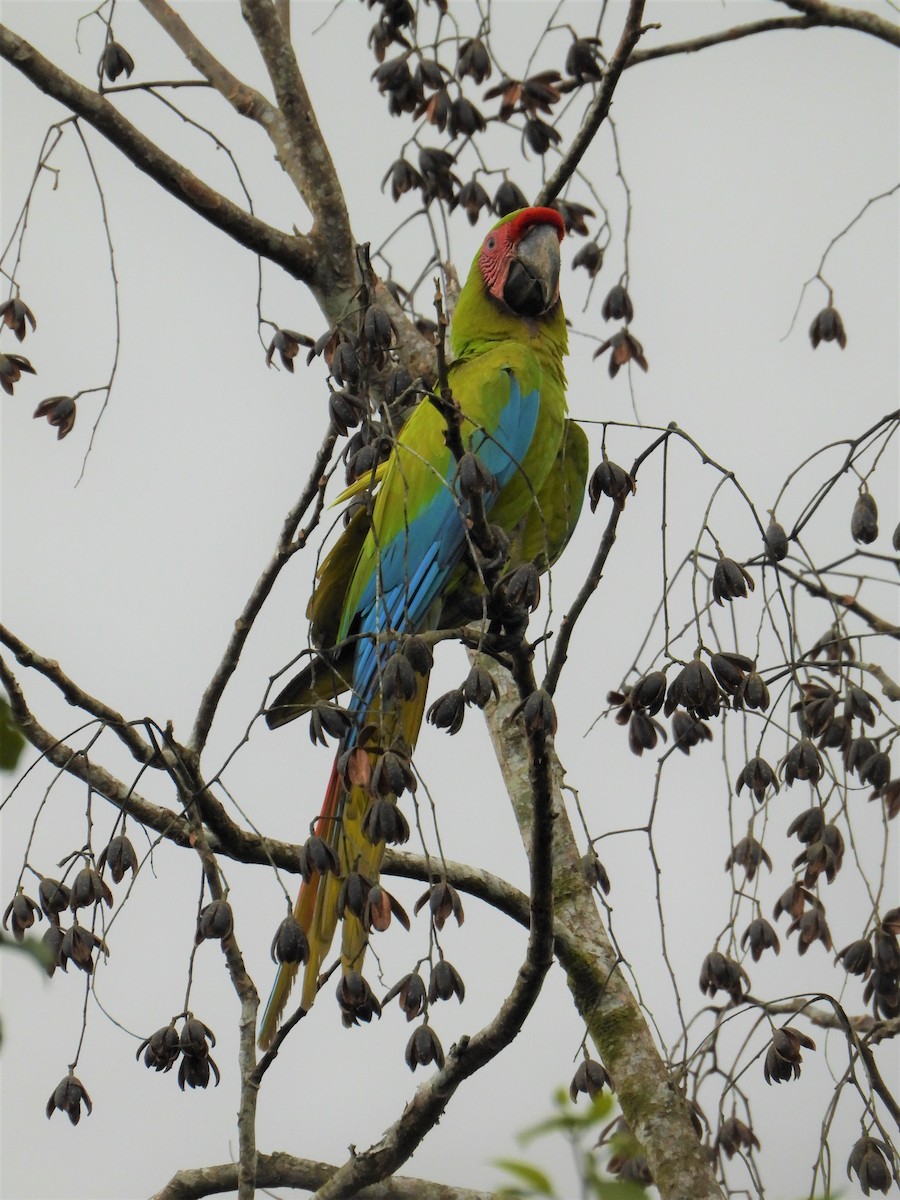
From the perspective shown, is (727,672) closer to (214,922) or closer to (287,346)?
(214,922)

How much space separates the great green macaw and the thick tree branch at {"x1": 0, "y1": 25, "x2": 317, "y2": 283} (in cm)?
52

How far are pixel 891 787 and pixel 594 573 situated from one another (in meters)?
1.12

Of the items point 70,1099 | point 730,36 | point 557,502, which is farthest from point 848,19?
point 70,1099

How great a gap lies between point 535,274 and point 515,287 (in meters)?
0.09

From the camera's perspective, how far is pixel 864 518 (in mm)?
2473

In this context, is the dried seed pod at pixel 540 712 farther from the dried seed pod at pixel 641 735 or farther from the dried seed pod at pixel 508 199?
the dried seed pod at pixel 508 199

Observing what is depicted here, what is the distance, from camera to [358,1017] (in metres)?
2.06

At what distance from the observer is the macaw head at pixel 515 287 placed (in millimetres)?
3664

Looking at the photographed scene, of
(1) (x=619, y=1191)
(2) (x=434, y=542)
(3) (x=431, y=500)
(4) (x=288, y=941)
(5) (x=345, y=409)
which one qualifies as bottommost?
(1) (x=619, y=1191)

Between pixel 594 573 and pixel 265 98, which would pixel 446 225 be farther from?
pixel 594 573

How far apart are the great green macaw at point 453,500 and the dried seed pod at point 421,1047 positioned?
0.53 m

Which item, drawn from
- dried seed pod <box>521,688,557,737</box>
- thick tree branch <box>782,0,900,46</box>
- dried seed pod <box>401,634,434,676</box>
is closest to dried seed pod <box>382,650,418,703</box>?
dried seed pod <box>401,634,434,676</box>

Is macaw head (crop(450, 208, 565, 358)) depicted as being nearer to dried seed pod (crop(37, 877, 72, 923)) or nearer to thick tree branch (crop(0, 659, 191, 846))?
thick tree branch (crop(0, 659, 191, 846))

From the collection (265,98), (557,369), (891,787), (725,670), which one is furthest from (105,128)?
(891,787)
